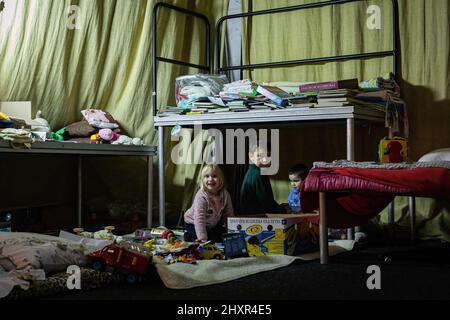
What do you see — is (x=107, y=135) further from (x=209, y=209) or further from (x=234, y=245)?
(x=234, y=245)

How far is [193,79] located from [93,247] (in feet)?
4.73

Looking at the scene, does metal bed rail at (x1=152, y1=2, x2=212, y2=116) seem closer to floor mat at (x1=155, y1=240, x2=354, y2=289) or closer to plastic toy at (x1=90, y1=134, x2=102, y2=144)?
plastic toy at (x1=90, y1=134, x2=102, y2=144)

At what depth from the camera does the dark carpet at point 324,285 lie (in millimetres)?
2033

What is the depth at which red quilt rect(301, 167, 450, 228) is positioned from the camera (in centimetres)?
236

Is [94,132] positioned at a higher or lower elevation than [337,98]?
lower

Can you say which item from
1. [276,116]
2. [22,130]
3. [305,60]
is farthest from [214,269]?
[305,60]

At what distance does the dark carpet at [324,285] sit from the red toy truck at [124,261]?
0.15ft

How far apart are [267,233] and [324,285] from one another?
56 centimetres

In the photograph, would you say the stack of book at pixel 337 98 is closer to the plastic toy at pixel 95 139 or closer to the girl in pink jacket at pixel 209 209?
the girl in pink jacket at pixel 209 209

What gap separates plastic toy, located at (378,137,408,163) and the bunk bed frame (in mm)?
156

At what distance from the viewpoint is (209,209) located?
3160 millimetres

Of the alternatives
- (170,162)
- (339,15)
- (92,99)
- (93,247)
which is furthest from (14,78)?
(339,15)

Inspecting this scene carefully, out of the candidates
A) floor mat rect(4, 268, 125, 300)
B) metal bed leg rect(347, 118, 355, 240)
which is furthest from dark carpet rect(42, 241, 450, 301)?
metal bed leg rect(347, 118, 355, 240)

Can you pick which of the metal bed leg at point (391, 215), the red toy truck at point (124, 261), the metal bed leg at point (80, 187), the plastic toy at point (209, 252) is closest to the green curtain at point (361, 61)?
the metal bed leg at point (391, 215)
